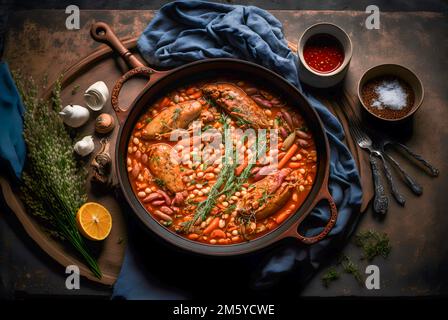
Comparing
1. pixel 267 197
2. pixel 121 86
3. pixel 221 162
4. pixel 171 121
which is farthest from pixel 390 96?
pixel 121 86

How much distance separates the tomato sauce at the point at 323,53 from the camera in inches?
175

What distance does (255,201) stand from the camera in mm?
4168

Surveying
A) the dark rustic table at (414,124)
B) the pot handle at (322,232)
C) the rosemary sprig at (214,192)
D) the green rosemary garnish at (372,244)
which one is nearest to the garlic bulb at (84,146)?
the dark rustic table at (414,124)

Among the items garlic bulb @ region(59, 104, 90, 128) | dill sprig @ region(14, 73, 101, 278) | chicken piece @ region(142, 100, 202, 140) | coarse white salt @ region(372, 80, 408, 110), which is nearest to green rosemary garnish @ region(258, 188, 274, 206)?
chicken piece @ region(142, 100, 202, 140)

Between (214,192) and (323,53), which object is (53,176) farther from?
(323,53)

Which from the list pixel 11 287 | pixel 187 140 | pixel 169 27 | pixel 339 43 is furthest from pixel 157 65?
pixel 11 287

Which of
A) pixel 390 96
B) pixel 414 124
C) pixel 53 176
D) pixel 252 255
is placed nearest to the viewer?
pixel 252 255

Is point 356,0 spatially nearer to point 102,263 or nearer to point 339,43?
point 339,43

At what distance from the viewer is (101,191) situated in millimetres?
4363

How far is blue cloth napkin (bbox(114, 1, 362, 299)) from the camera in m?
4.14

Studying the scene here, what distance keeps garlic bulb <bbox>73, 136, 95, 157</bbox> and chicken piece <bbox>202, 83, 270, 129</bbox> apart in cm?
103

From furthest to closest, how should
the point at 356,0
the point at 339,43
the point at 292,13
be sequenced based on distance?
the point at 356,0
the point at 292,13
the point at 339,43

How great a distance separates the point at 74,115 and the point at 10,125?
19.9 inches
